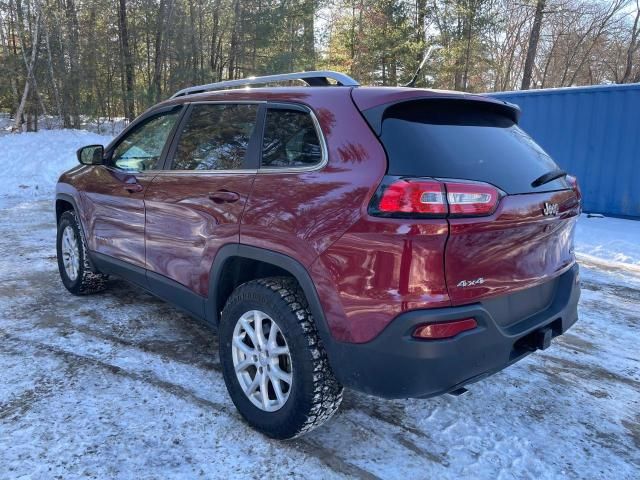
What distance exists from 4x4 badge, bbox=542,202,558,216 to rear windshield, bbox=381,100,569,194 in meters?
0.08

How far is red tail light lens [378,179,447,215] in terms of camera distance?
2051 millimetres

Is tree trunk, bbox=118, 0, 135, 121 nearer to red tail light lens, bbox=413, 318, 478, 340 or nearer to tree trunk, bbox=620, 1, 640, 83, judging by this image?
red tail light lens, bbox=413, 318, 478, 340

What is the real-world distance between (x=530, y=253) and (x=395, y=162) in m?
0.82

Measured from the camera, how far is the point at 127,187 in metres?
3.75

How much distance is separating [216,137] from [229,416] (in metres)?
1.67

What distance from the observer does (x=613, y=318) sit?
15.0 feet

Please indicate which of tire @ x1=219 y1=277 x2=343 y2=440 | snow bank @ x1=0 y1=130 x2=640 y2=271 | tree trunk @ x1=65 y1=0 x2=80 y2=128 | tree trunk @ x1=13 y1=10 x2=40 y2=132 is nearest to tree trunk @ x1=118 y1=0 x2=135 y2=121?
tree trunk @ x1=65 y1=0 x2=80 y2=128

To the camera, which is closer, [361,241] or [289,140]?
[361,241]

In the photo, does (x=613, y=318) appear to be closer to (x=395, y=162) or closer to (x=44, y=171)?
(x=395, y=162)

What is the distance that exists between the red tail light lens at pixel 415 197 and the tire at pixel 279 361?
706 mm

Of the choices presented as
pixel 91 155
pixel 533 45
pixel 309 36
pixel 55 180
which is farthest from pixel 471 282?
pixel 309 36

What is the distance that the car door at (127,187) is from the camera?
362cm

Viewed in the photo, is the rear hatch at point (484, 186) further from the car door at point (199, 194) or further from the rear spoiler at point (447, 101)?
A: the car door at point (199, 194)

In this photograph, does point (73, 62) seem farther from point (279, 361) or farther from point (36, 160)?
point (279, 361)
